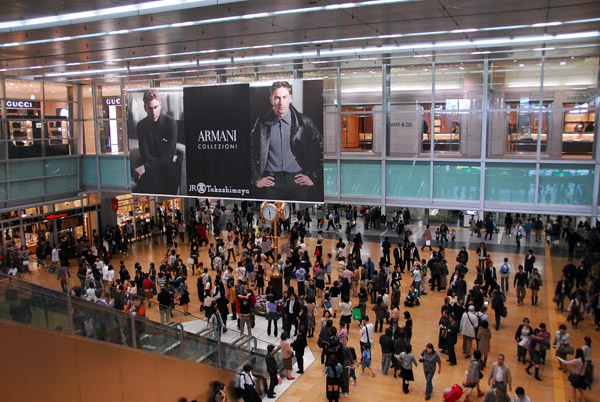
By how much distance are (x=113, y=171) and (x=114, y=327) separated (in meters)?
15.0

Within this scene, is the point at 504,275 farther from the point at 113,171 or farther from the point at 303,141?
the point at 113,171

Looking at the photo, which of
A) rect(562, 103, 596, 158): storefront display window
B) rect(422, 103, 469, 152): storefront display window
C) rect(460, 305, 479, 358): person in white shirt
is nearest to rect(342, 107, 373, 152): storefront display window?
rect(422, 103, 469, 152): storefront display window

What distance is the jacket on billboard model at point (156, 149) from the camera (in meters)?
15.1

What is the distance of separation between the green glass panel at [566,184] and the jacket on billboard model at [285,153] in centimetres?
629

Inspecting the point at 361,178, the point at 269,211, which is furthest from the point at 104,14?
the point at 361,178

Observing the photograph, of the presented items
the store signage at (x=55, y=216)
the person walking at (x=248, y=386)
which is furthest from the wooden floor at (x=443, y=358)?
the store signage at (x=55, y=216)

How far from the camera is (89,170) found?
22.0m

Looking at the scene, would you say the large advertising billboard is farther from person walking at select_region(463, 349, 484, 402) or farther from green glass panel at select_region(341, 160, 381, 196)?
person walking at select_region(463, 349, 484, 402)

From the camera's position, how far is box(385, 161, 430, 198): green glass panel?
14959mm

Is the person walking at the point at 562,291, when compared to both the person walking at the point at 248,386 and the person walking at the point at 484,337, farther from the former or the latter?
the person walking at the point at 248,386

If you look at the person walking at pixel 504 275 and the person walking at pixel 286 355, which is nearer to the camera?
the person walking at pixel 286 355

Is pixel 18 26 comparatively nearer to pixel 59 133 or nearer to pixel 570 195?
pixel 59 133

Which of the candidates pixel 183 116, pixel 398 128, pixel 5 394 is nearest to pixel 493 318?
pixel 398 128

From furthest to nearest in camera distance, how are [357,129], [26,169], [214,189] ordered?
[26,169], [357,129], [214,189]
